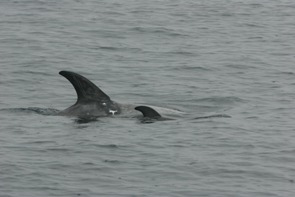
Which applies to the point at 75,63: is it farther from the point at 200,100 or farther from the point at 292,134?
the point at 292,134

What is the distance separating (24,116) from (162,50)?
9.42 m

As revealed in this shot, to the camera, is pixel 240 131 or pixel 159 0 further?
pixel 159 0

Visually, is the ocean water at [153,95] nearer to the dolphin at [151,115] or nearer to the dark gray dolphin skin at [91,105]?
the dolphin at [151,115]

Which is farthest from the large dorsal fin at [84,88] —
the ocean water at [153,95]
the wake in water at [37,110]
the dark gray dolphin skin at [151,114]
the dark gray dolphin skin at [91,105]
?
the dark gray dolphin skin at [151,114]

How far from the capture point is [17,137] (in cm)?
1744

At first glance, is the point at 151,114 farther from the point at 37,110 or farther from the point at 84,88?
the point at 37,110

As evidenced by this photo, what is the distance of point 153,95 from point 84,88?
9.94 ft

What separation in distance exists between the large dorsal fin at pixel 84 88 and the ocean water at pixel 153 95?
1.92 feet

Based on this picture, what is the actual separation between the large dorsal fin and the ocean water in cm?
58

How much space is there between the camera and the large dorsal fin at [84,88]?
19031mm

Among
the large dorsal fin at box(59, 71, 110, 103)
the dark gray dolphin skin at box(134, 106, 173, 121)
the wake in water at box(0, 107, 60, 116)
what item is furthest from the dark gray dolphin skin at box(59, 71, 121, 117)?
the dark gray dolphin skin at box(134, 106, 173, 121)

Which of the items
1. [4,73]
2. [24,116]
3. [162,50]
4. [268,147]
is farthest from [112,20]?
[268,147]

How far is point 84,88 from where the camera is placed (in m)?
19.2

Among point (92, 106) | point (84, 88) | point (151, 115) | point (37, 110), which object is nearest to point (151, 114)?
point (151, 115)
